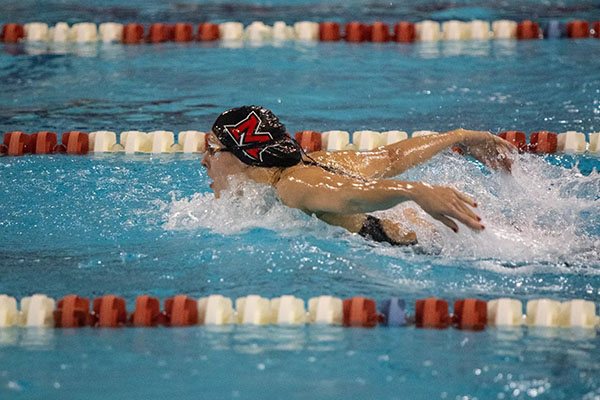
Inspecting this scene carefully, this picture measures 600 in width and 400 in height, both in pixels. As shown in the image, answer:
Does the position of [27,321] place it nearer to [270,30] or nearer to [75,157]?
[75,157]

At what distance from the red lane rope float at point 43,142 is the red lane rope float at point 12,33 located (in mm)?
2690

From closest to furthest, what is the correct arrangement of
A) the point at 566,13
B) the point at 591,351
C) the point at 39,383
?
the point at 39,383, the point at 591,351, the point at 566,13

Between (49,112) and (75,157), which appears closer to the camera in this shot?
(75,157)

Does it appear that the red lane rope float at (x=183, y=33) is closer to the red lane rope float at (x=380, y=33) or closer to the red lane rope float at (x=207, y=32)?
the red lane rope float at (x=207, y=32)

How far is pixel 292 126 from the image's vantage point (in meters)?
5.85

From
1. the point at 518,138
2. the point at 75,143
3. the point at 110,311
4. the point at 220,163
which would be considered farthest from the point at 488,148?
the point at 75,143

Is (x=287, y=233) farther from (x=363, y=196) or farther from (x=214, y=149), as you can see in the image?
(x=363, y=196)

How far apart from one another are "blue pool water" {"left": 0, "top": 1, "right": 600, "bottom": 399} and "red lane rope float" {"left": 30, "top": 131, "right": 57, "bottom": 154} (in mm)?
182

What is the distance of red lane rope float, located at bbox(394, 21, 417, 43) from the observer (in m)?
7.59

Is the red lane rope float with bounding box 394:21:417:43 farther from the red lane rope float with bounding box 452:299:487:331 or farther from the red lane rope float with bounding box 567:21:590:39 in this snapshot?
the red lane rope float with bounding box 452:299:487:331

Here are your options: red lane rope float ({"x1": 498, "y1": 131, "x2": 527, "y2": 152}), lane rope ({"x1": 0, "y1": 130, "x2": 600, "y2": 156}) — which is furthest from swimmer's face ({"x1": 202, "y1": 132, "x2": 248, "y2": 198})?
red lane rope float ({"x1": 498, "y1": 131, "x2": 527, "y2": 152})

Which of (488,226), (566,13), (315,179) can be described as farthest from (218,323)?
(566,13)

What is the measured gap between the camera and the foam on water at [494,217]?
3719 mm

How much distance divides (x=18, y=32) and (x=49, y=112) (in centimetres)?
212
